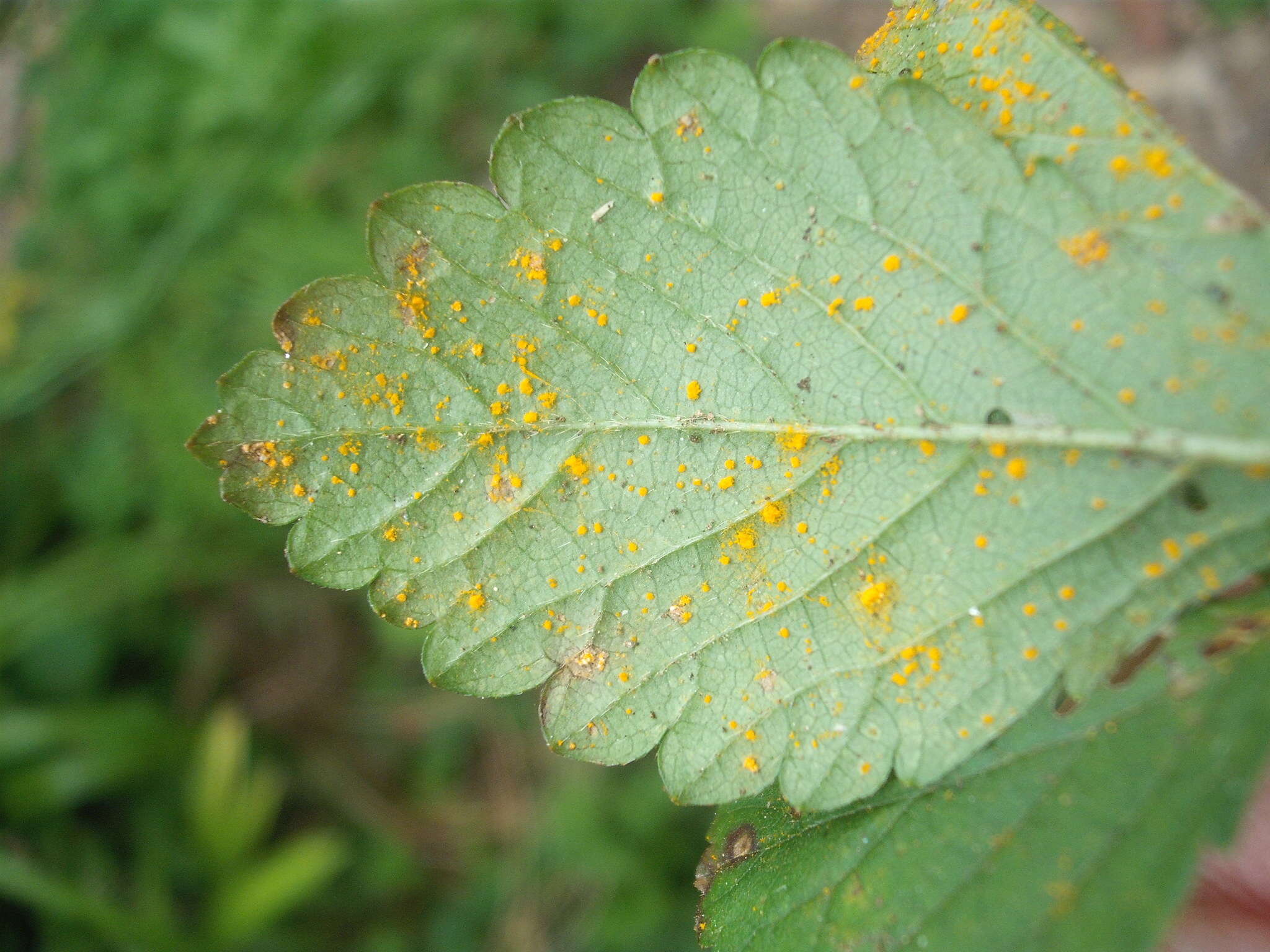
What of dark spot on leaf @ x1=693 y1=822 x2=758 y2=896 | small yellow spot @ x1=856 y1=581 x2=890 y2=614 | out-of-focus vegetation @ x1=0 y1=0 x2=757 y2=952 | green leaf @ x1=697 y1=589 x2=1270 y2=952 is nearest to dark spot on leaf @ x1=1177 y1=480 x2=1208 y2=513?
green leaf @ x1=697 y1=589 x2=1270 y2=952

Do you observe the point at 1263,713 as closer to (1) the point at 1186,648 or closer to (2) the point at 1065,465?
(1) the point at 1186,648

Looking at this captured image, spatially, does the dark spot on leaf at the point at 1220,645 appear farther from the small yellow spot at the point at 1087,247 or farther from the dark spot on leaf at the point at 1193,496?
the small yellow spot at the point at 1087,247

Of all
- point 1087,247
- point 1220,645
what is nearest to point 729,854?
point 1220,645

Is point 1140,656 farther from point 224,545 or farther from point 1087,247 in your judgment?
point 224,545

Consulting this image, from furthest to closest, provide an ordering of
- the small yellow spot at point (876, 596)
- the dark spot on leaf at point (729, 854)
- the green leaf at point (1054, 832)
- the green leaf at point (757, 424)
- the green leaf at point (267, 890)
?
the green leaf at point (267, 890)
the dark spot on leaf at point (729, 854)
the small yellow spot at point (876, 596)
the green leaf at point (757, 424)
the green leaf at point (1054, 832)

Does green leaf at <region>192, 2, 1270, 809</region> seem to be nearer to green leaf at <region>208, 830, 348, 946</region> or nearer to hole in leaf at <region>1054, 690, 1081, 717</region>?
hole in leaf at <region>1054, 690, 1081, 717</region>

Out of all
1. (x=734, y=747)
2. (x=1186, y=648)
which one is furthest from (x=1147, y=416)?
(x=734, y=747)

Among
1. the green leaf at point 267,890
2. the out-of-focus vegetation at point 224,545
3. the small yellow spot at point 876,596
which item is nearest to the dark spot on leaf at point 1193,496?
the small yellow spot at point 876,596
